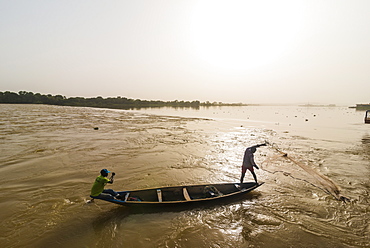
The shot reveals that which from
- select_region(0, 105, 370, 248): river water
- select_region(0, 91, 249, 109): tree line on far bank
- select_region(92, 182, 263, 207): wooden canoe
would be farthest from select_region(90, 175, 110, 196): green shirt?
select_region(0, 91, 249, 109): tree line on far bank

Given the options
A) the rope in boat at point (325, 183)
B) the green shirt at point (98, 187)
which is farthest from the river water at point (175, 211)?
the green shirt at point (98, 187)

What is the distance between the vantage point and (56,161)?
539 inches

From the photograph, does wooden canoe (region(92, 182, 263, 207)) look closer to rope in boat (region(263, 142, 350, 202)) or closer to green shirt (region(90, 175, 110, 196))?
green shirt (region(90, 175, 110, 196))

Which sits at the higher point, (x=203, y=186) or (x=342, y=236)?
(x=203, y=186)

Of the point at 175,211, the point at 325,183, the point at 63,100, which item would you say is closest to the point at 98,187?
the point at 175,211

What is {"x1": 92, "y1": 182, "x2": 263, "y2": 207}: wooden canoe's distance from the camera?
7.88 m

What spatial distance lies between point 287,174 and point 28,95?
454 feet

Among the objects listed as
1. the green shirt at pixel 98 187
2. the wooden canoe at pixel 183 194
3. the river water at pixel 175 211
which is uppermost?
the green shirt at pixel 98 187

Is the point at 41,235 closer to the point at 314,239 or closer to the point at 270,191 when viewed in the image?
the point at 314,239

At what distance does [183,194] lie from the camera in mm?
8836

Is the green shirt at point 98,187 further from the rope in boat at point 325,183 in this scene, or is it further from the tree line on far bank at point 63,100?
the tree line on far bank at point 63,100

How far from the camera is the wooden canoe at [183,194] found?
7.88 meters

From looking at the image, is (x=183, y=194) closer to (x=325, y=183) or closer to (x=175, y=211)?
(x=175, y=211)

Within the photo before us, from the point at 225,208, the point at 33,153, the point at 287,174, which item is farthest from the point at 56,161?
the point at 287,174
